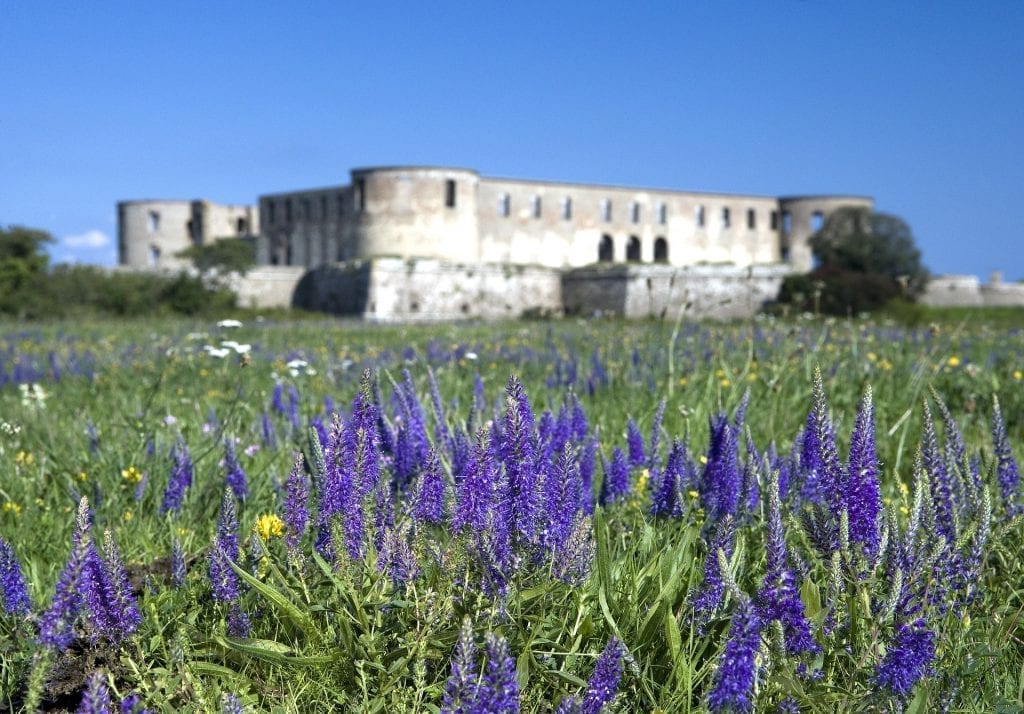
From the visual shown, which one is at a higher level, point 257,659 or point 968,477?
point 968,477

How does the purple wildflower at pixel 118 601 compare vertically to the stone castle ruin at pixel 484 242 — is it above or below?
below

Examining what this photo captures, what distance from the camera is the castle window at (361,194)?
47.7 m

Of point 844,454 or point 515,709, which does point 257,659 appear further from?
point 844,454

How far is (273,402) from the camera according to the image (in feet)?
16.4

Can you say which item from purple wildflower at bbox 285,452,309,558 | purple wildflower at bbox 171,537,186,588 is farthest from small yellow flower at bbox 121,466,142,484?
purple wildflower at bbox 285,452,309,558

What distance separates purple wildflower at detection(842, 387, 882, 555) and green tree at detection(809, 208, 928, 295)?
4887cm

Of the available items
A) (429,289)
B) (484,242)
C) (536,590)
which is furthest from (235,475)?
(484,242)

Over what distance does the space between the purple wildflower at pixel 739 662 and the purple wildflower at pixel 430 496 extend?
0.82 m

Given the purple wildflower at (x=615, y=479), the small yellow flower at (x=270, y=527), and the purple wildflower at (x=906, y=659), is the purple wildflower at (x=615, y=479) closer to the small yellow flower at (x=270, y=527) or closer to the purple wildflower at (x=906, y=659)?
the small yellow flower at (x=270, y=527)

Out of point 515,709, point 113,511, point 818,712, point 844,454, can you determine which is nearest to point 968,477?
point 818,712

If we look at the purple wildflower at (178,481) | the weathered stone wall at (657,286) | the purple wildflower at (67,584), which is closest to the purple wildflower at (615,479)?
the purple wildflower at (178,481)

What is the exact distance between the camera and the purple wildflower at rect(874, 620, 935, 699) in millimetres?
1632

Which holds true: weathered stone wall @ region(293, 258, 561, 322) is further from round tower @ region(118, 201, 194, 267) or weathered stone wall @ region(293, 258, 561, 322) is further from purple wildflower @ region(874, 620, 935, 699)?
purple wildflower @ region(874, 620, 935, 699)

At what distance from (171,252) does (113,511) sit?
62.2 metres
